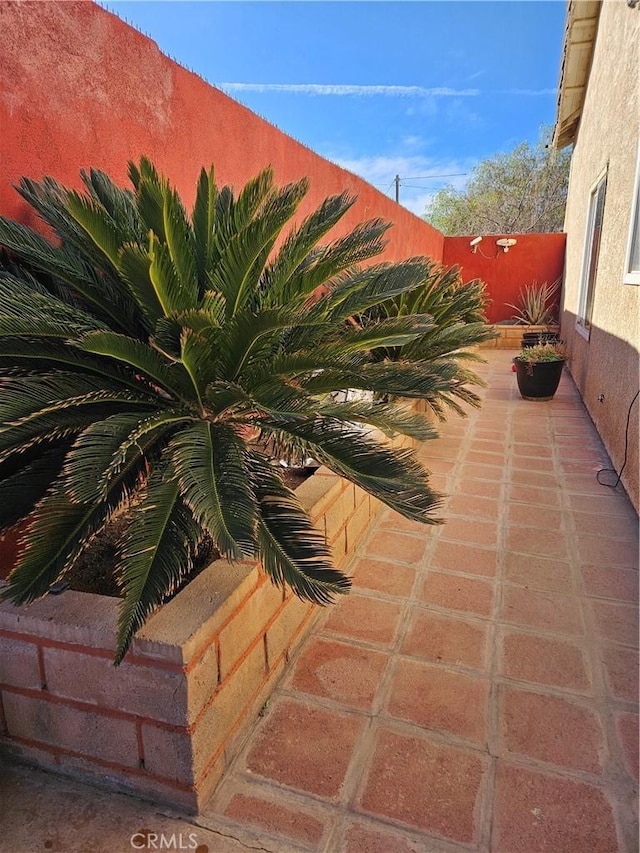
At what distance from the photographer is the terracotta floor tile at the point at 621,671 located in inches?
74.2

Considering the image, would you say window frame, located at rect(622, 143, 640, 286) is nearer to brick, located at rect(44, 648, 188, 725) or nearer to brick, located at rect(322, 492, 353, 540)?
brick, located at rect(322, 492, 353, 540)

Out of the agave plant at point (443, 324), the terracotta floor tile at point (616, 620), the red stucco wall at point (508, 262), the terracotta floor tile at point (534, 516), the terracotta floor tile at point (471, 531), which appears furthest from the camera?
the red stucco wall at point (508, 262)

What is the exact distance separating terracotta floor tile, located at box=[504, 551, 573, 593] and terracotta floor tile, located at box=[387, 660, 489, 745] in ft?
2.57

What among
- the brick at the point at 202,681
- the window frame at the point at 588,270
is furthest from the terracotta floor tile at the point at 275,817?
the window frame at the point at 588,270

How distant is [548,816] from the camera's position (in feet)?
4.80

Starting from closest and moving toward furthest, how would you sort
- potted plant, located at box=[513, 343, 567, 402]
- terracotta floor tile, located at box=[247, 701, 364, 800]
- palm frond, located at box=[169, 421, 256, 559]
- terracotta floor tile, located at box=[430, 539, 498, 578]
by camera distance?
palm frond, located at box=[169, 421, 256, 559] → terracotta floor tile, located at box=[247, 701, 364, 800] → terracotta floor tile, located at box=[430, 539, 498, 578] → potted plant, located at box=[513, 343, 567, 402]

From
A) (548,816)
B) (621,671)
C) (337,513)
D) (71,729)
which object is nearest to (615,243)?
(337,513)

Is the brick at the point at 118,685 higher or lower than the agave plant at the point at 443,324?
lower

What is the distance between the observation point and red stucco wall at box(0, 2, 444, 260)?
6.28 feet

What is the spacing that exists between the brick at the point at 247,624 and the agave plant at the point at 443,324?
2.31m

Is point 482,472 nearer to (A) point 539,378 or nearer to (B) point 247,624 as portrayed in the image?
(A) point 539,378

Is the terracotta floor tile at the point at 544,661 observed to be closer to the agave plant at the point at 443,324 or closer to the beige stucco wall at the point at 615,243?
the beige stucco wall at the point at 615,243

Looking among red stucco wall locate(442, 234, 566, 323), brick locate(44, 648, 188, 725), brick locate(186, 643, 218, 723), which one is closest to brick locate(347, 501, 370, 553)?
brick locate(186, 643, 218, 723)

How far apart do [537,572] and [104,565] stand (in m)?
1.98
